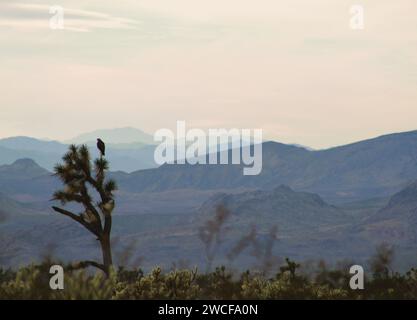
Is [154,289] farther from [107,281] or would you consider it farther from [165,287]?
[107,281]

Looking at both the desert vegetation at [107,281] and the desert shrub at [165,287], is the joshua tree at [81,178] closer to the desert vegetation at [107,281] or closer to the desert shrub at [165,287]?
the desert vegetation at [107,281]

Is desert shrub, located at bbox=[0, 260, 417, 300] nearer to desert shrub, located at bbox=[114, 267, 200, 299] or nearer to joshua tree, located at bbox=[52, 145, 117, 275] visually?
desert shrub, located at bbox=[114, 267, 200, 299]

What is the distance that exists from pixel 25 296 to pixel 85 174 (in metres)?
8.96

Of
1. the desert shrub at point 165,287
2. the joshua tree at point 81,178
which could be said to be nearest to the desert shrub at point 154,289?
the desert shrub at point 165,287

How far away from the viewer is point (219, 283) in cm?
3597

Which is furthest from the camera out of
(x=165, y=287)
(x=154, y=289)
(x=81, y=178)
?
(x=81, y=178)

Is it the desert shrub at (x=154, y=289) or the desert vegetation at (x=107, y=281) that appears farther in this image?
the desert vegetation at (x=107, y=281)

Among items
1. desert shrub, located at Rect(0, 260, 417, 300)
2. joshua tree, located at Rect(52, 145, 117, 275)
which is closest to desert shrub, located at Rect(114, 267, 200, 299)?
desert shrub, located at Rect(0, 260, 417, 300)

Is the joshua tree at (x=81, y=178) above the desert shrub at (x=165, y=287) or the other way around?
above

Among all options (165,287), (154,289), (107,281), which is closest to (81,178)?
(165,287)

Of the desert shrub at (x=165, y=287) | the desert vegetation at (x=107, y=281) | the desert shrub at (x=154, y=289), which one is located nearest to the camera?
the desert shrub at (x=154, y=289)

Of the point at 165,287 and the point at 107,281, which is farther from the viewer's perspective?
the point at 165,287

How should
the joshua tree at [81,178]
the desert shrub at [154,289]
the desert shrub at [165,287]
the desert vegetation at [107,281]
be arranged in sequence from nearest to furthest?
the desert shrub at [154,289] < the desert vegetation at [107,281] < the desert shrub at [165,287] < the joshua tree at [81,178]
